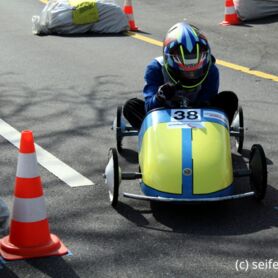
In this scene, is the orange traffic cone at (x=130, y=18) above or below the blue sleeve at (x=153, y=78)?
below

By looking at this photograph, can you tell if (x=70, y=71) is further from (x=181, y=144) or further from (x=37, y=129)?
Answer: (x=181, y=144)

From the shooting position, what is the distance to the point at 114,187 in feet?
20.8

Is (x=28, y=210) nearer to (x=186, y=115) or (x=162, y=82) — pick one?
(x=186, y=115)

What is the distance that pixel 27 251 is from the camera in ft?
18.1

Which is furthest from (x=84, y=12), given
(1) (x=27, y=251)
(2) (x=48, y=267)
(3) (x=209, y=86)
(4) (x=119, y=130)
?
(2) (x=48, y=267)

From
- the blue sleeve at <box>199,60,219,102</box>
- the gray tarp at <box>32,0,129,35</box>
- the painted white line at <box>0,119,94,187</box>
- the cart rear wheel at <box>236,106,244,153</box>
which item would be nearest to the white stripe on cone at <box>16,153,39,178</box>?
the painted white line at <box>0,119,94,187</box>

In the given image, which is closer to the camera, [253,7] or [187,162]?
[187,162]

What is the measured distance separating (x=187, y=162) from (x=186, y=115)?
0.57m

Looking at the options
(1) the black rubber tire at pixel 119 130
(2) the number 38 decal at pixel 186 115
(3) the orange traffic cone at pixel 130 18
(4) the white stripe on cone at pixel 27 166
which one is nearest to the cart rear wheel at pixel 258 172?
(2) the number 38 decal at pixel 186 115

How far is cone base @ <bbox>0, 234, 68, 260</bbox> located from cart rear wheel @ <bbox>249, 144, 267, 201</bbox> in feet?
5.43

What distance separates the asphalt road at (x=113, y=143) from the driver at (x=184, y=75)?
30.1 inches

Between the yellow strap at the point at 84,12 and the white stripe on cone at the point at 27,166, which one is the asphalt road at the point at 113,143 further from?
the white stripe on cone at the point at 27,166

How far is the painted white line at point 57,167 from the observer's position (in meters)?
7.11

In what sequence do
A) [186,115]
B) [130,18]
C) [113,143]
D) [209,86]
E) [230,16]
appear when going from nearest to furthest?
[186,115], [209,86], [113,143], [230,16], [130,18]
